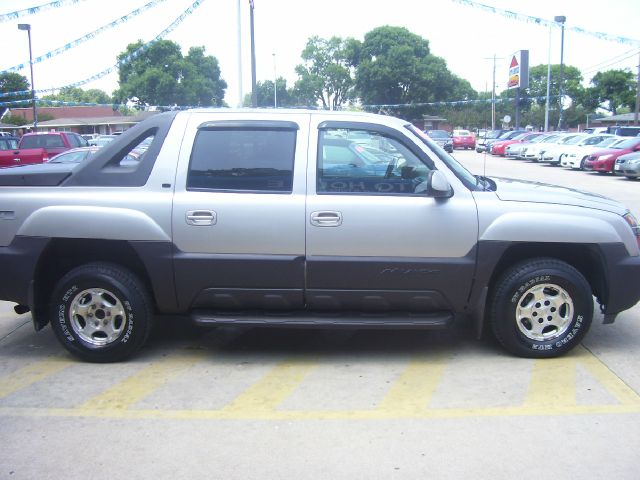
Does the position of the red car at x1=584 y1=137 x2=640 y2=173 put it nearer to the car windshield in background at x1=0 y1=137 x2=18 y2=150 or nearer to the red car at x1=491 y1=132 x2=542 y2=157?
the red car at x1=491 y1=132 x2=542 y2=157

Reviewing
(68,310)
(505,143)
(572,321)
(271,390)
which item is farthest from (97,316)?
(505,143)

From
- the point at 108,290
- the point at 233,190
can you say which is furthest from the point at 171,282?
the point at 233,190

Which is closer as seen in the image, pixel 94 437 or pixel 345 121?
pixel 94 437

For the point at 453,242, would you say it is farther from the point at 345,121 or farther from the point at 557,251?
the point at 345,121

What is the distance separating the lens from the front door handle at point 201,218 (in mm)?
4766

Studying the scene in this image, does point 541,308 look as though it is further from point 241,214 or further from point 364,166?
point 241,214

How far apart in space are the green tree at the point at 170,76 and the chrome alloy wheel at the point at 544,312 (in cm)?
4832

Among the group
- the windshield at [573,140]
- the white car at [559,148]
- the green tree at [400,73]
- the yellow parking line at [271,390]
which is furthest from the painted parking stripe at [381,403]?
the green tree at [400,73]

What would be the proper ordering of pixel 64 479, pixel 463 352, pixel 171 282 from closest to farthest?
pixel 64 479
pixel 171 282
pixel 463 352

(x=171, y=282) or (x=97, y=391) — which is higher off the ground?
(x=171, y=282)

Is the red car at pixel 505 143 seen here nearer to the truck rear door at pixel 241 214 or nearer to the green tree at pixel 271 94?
the green tree at pixel 271 94

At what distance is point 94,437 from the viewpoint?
12.6ft

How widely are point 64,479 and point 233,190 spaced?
7.43ft

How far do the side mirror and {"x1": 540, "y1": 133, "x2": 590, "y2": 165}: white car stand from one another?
26542 mm
